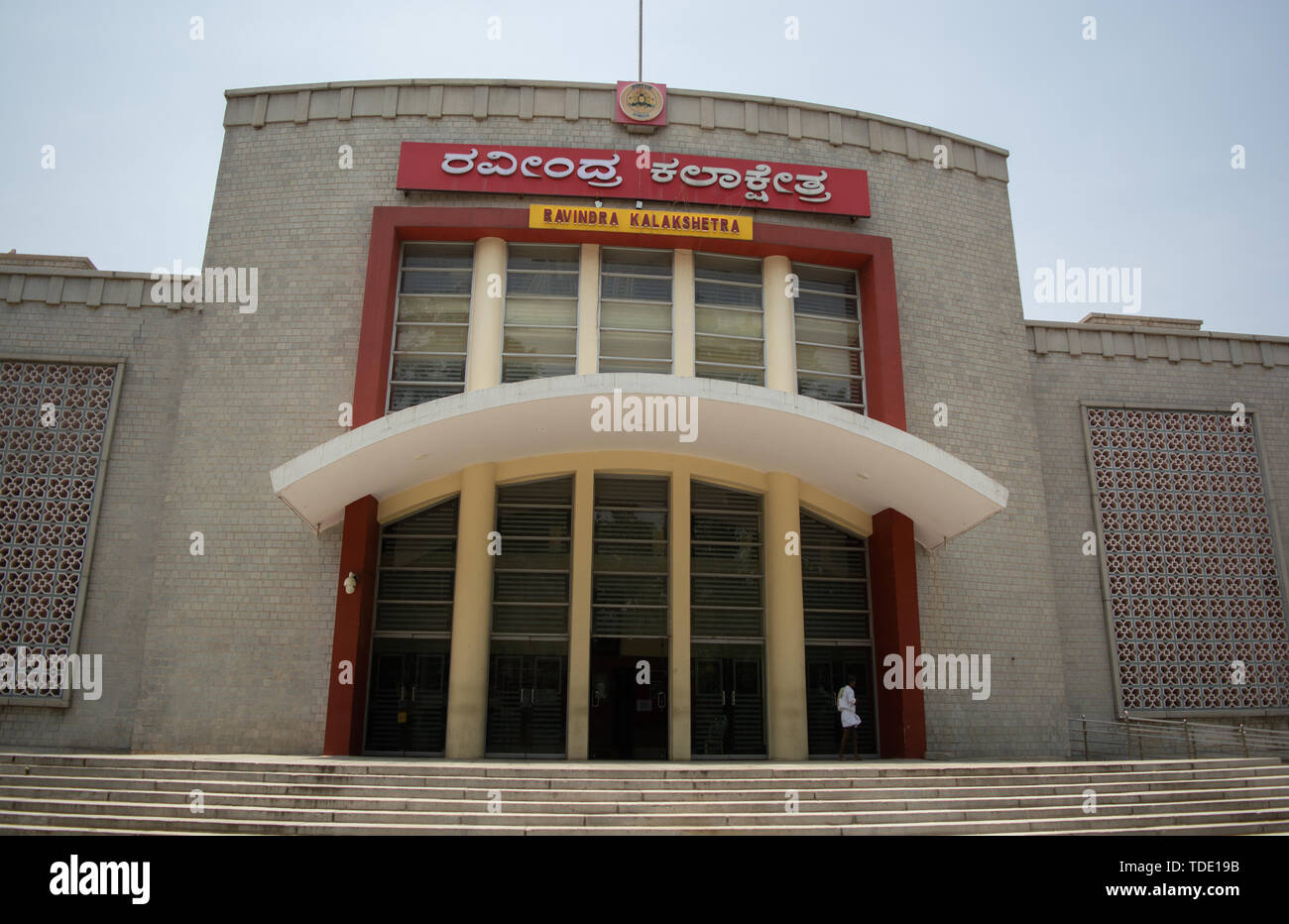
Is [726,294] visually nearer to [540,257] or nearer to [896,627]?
[540,257]

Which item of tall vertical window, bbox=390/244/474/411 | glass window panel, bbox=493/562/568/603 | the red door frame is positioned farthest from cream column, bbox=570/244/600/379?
glass window panel, bbox=493/562/568/603

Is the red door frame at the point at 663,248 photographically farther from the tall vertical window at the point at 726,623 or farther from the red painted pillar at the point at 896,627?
the tall vertical window at the point at 726,623

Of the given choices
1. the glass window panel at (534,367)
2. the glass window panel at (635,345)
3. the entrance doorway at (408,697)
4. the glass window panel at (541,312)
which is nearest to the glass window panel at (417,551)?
the entrance doorway at (408,697)

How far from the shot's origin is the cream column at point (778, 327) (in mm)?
14367

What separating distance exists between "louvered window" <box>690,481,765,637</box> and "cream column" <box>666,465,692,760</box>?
23 cm

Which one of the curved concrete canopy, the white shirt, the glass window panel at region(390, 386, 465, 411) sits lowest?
the white shirt

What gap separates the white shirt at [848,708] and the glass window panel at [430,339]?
7737 millimetres

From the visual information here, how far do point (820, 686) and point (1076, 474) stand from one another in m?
6.10

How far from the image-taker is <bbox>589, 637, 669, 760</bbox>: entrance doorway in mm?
13070

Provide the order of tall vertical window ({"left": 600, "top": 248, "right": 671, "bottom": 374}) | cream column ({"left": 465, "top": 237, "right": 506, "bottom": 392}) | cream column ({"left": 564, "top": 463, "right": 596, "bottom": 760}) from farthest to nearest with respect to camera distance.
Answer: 1. tall vertical window ({"left": 600, "top": 248, "right": 671, "bottom": 374})
2. cream column ({"left": 465, "top": 237, "right": 506, "bottom": 392})
3. cream column ({"left": 564, "top": 463, "right": 596, "bottom": 760})

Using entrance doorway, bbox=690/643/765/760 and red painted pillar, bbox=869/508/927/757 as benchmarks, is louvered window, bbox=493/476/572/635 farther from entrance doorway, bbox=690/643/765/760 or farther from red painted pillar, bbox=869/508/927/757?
red painted pillar, bbox=869/508/927/757

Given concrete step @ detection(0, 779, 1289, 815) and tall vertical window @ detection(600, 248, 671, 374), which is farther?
tall vertical window @ detection(600, 248, 671, 374)

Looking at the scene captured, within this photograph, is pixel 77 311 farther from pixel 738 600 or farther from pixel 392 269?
pixel 738 600
